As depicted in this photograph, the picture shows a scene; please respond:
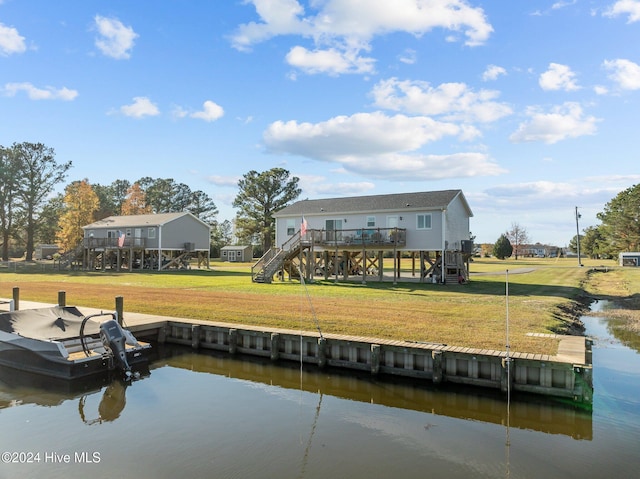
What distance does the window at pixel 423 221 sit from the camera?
103 feet

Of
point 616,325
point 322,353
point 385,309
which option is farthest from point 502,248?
point 322,353

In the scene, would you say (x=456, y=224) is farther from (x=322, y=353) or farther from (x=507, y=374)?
(x=507, y=374)

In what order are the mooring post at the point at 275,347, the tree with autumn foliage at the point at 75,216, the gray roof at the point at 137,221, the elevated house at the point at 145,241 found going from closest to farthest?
the mooring post at the point at 275,347, the elevated house at the point at 145,241, the gray roof at the point at 137,221, the tree with autumn foliage at the point at 75,216

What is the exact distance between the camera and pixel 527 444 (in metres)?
7.92

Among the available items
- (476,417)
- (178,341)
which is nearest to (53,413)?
(178,341)

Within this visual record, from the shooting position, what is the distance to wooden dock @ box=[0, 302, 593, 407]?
9.72 m

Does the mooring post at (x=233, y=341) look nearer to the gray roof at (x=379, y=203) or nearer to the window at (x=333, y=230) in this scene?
the window at (x=333, y=230)

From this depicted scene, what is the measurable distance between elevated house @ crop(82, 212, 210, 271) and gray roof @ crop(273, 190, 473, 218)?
17926 millimetres

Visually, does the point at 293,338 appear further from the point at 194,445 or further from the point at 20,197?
the point at 20,197

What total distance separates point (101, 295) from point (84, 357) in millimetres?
12839

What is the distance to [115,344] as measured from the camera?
11.8m

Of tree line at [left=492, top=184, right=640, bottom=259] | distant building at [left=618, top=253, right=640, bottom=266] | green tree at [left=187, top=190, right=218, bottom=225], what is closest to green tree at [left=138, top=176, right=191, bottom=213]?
green tree at [left=187, top=190, right=218, bottom=225]

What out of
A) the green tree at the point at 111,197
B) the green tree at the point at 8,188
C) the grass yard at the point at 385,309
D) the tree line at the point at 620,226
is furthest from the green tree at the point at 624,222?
the green tree at the point at 8,188

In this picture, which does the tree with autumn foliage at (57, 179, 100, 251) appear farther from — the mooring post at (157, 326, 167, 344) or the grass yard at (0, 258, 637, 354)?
the mooring post at (157, 326, 167, 344)
